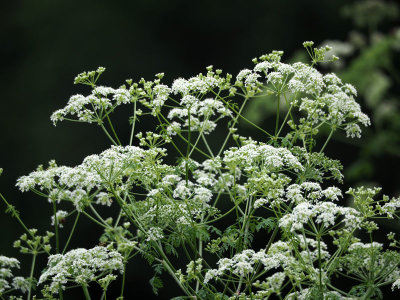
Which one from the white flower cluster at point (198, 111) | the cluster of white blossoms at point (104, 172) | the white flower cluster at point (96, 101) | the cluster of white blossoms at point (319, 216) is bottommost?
the cluster of white blossoms at point (319, 216)

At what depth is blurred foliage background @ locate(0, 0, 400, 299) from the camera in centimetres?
1014

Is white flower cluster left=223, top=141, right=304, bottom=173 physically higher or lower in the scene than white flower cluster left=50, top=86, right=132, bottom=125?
lower

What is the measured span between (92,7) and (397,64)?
627cm

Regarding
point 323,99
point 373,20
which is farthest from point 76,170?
point 373,20

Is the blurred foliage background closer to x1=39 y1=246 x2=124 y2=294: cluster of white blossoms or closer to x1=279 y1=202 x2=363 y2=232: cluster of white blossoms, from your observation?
x1=39 y1=246 x2=124 y2=294: cluster of white blossoms

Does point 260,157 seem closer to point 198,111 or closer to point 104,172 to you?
point 198,111

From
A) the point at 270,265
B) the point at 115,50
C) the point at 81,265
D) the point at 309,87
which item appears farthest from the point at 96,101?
the point at 115,50

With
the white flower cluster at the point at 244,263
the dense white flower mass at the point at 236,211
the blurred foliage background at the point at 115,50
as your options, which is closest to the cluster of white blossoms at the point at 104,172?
the dense white flower mass at the point at 236,211

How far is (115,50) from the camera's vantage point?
11.8 meters

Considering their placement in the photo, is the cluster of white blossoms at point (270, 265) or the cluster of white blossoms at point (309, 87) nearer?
the cluster of white blossoms at point (270, 265)

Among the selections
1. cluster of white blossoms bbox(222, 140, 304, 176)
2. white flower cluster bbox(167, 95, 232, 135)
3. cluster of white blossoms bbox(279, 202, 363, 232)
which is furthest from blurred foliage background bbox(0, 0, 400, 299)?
cluster of white blossoms bbox(279, 202, 363, 232)

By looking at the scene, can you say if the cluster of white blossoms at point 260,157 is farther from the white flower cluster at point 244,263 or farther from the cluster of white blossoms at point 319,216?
the white flower cluster at point 244,263

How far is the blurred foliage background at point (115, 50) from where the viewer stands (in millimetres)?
10141

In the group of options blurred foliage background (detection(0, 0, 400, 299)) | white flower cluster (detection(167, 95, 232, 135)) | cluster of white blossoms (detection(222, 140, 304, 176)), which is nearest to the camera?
cluster of white blossoms (detection(222, 140, 304, 176))
